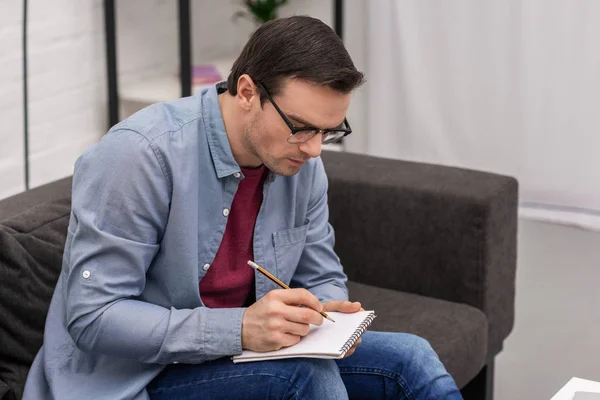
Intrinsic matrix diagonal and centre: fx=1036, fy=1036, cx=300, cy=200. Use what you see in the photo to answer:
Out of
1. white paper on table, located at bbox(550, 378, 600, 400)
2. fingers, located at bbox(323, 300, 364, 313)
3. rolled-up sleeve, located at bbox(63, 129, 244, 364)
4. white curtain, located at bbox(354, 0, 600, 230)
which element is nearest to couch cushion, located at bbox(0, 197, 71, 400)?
rolled-up sleeve, located at bbox(63, 129, 244, 364)

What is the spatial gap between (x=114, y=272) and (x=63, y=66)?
1.49 m

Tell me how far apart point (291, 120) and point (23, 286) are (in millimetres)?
555

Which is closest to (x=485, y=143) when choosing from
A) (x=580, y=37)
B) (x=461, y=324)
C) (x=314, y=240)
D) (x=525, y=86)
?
(x=525, y=86)

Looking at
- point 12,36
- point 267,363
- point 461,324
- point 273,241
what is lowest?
point 461,324

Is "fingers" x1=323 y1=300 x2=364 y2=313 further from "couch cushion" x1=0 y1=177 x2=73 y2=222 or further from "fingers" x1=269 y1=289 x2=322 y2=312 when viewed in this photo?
"couch cushion" x1=0 y1=177 x2=73 y2=222

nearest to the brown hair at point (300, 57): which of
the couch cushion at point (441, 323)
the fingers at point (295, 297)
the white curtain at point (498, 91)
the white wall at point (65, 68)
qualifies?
the fingers at point (295, 297)

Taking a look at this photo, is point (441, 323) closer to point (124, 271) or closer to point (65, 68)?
point (124, 271)

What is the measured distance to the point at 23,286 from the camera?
1721 mm

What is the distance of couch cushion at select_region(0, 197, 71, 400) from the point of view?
5.57 ft

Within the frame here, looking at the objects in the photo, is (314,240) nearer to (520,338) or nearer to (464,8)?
(520,338)

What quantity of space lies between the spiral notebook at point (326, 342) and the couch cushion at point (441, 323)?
43 cm

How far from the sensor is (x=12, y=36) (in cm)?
266

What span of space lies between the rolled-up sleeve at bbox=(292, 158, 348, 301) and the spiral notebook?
202mm

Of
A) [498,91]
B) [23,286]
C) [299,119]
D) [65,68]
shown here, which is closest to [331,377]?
[299,119]
